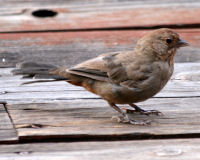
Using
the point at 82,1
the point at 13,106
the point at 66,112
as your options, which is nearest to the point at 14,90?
the point at 13,106

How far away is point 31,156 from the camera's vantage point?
2.69 meters

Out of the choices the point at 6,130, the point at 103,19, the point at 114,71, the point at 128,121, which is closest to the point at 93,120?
the point at 128,121

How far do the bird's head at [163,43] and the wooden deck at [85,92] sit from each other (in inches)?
Result: 12.0

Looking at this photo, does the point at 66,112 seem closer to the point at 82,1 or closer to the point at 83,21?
the point at 83,21

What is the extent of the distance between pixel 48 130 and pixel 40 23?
9.13ft

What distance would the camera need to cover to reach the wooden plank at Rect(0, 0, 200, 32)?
561 centimetres

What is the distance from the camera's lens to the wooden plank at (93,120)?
10.3 ft

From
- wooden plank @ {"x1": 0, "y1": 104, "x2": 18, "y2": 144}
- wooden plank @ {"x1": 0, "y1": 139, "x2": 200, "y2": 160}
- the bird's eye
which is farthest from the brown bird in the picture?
wooden plank @ {"x1": 0, "y1": 139, "x2": 200, "y2": 160}

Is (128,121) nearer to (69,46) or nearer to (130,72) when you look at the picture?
(130,72)

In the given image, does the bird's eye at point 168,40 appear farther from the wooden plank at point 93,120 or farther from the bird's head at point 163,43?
the wooden plank at point 93,120

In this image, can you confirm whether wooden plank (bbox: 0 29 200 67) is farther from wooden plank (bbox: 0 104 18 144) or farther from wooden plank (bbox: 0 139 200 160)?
wooden plank (bbox: 0 139 200 160)

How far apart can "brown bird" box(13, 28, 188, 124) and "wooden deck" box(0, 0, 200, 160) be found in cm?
13

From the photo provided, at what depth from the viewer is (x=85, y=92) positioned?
4238 millimetres

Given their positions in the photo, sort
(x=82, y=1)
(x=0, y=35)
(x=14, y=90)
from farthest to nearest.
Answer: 1. (x=82, y=1)
2. (x=0, y=35)
3. (x=14, y=90)
